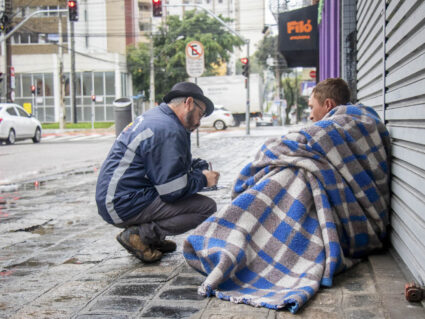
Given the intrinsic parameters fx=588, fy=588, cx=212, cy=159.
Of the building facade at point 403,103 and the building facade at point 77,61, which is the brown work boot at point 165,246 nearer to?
the building facade at point 403,103

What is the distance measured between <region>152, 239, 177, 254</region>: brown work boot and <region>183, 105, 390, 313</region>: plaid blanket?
2.76 feet

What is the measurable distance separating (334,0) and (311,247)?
19.9 feet

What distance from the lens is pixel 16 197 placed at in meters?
8.32

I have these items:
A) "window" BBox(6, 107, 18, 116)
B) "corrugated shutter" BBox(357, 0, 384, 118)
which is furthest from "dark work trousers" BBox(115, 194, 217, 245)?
"window" BBox(6, 107, 18, 116)

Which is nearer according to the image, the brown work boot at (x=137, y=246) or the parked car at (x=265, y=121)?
the brown work boot at (x=137, y=246)

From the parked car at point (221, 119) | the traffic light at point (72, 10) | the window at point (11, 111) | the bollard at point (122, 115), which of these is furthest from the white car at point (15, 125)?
the parked car at point (221, 119)

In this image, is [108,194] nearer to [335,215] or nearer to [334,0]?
[335,215]

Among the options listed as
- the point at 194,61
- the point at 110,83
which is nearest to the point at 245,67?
the point at 194,61

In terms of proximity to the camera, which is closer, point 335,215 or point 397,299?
point 397,299

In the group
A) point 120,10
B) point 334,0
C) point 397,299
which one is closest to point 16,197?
point 334,0

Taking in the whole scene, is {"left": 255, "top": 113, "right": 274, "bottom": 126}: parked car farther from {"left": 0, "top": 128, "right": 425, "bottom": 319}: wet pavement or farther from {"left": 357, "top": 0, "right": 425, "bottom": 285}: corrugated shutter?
{"left": 357, "top": 0, "right": 425, "bottom": 285}: corrugated shutter

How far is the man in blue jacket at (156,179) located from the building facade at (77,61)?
44.2 metres

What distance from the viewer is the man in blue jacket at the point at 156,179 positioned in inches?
152

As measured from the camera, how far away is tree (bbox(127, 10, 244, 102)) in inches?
1999
